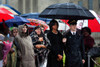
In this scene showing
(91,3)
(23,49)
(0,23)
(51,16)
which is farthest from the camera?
(91,3)

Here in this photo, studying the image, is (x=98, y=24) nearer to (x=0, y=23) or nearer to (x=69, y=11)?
(x=69, y=11)

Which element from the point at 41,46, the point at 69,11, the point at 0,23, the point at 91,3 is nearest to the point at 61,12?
the point at 69,11

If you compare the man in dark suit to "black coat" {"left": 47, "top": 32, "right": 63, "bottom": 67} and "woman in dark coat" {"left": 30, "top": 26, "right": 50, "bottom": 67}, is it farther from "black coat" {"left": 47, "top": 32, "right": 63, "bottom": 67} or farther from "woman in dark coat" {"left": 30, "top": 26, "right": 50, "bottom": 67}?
"woman in dark coat" {"left": 30, "top": 26, "right": 50, "bottom": 67}

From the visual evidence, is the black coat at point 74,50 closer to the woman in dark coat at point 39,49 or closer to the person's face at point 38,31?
the woman in dark coat at point 39,49

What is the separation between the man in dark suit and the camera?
6688 mm

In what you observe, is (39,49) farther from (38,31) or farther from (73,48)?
(73,48)

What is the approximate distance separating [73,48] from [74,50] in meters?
0.06

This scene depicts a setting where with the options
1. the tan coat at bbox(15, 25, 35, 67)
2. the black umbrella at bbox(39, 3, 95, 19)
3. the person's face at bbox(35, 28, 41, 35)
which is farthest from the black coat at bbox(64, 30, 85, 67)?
the person's face at bbox(35, 28, 41, 35)

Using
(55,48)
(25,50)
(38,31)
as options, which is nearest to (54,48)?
(55,48)

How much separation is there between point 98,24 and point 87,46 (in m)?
1.74

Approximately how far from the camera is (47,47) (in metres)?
6.88

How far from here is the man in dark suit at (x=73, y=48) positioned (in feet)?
21.9

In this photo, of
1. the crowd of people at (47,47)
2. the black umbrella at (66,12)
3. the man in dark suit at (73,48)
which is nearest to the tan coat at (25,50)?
the crowd of people at (47,47)

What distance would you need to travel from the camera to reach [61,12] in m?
6.65
